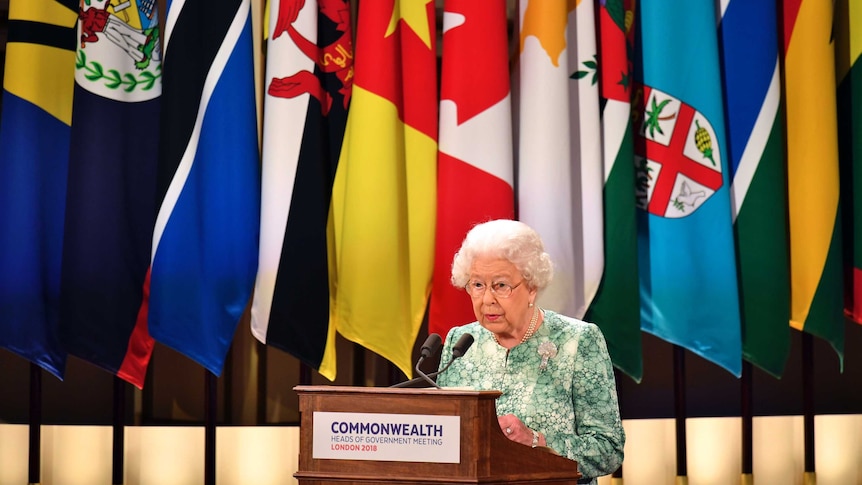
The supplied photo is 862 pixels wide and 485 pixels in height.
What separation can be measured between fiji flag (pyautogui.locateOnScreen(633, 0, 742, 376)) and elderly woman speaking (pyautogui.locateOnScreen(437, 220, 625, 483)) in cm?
147

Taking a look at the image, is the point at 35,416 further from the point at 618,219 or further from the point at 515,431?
the point at 515,431

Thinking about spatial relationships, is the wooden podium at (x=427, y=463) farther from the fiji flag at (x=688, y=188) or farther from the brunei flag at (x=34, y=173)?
the brunei flag at (x=34, y=173)

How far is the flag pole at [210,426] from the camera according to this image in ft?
12.8

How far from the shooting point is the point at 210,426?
392 cm

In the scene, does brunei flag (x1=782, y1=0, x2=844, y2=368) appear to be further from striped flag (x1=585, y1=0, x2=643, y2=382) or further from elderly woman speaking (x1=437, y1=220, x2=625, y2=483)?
elderly woman speaking (x1=437, y1=220, x2=625, y2=483)

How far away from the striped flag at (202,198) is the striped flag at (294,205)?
80 mm

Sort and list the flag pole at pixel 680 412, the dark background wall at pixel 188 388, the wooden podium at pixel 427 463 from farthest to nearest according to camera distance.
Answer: the dark background wall at pixel 188 388, the flag pole at pixel 680 412, the wooden podium at pixel 427 463

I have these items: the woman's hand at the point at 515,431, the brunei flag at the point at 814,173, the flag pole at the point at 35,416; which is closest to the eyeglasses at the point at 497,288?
the woman's hand at the point at 515,431

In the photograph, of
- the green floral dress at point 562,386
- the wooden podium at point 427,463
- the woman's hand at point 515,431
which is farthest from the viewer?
the green floral dress at point 562,386

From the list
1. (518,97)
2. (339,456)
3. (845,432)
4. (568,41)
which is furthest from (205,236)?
(845,432)

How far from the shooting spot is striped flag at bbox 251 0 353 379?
12.4ft

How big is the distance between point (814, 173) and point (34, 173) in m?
2.99

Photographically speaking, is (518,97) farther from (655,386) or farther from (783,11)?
(655,386)

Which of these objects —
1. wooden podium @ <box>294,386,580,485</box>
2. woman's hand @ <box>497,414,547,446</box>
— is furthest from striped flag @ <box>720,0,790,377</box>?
wooden podium @ <box>294,386,580,485</box>
